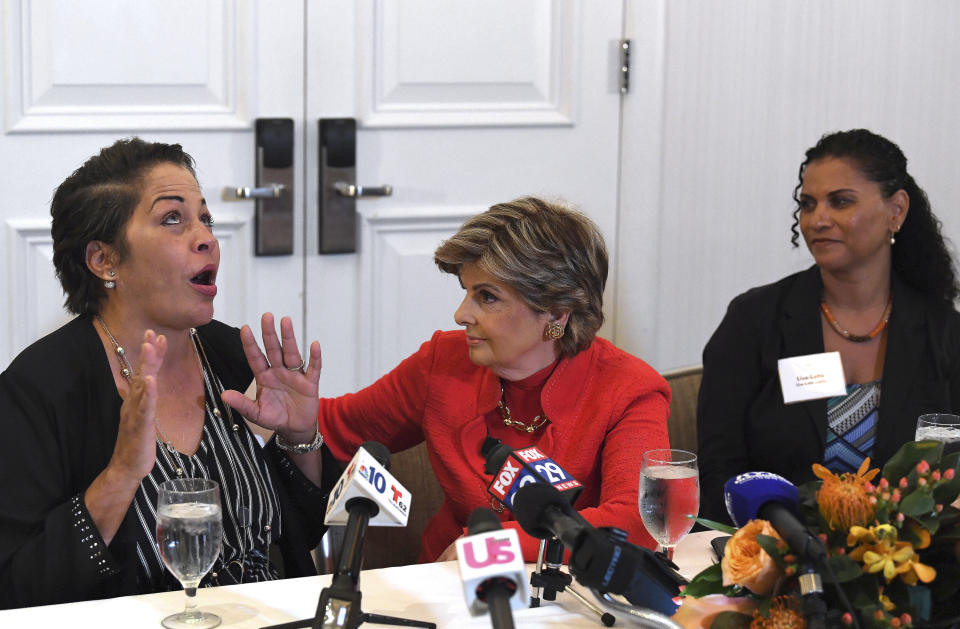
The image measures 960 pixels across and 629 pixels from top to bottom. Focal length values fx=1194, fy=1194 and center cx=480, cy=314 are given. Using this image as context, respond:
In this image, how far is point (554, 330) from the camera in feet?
7.60

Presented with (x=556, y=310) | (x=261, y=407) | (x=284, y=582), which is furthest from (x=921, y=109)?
(x=284, y=582)

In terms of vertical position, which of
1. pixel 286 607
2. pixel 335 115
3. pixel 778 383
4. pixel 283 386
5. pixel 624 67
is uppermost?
pixel 624 67

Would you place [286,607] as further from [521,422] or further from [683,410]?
[683,410]

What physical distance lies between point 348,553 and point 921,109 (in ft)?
11.1

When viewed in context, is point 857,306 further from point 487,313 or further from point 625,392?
point 487,313

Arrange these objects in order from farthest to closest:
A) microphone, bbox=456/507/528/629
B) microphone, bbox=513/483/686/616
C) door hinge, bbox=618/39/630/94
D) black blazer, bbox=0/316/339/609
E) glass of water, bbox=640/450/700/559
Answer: door hinge, bbox=618/39/630/94, black blazer, bbox=0/316/339/609, glass of water, bbox=640/450/700/559, microphone, bbox=513/483/686/616, microphone, bbox=456/507/528/629

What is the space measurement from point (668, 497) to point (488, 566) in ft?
2.07

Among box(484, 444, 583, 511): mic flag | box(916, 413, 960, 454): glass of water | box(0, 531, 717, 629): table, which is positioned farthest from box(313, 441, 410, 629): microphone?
box(916, 413, 960, 454): glass of water

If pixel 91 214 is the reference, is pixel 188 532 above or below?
below

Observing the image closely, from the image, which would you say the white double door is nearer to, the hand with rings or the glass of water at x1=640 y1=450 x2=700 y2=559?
the hand with rings

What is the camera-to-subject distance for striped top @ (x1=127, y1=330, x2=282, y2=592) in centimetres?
200

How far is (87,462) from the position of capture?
203 centimetres

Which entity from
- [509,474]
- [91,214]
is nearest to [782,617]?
[509,474]

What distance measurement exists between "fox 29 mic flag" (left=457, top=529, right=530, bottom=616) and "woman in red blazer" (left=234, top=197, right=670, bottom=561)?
1012mm
